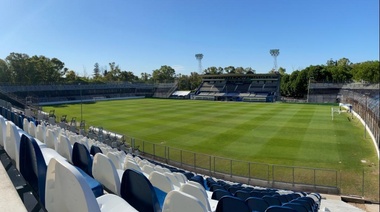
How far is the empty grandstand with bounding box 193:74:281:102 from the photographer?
7620cm

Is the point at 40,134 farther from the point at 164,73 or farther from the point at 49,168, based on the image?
the point at 164,73

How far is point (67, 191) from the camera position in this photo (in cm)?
179

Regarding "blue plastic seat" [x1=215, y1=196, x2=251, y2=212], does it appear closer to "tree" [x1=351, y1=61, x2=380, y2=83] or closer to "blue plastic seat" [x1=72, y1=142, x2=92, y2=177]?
"blue plastic seat" [x1=72, y1=142, x2=92, y2=177]

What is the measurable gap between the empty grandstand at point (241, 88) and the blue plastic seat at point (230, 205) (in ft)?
228

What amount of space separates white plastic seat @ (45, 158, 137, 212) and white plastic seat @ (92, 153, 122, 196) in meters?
1.48

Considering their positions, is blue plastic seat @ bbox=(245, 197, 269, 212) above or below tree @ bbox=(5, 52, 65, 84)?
below

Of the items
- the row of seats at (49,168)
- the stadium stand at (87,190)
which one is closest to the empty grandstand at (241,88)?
the row of seats at (49,168)

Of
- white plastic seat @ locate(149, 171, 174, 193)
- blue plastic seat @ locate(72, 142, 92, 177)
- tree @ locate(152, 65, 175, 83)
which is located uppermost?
tree @ locate(152, 65, 175, 83)

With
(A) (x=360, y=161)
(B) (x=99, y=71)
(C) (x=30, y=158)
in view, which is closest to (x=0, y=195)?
(C) (x=30, y=158)

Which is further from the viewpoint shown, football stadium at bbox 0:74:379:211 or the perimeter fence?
the perimeter fence

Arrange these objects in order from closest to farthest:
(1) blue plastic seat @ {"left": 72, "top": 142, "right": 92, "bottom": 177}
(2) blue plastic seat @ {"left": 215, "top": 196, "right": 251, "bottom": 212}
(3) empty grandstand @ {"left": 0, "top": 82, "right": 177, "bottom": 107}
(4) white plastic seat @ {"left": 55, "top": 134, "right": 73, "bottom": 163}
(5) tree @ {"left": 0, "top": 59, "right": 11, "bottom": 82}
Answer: (2) blue plastic seat @ {"left": 215, "top": 196, "right": 251, "bottom": 212}, (1) blue plastic seat @ {"left": 72, "top": 142, "right": 92, "bottom": 177}, (4) white plastic seat @ {"left": 55, "top": 134, "right": 73, "bottom": 163}, (3) empty grandstand @ {"left": 0, "top": 82, "right": 177, "bottom": 107}, (5) tree @ {"left": 0, "top": 59, "right": 11, "bottom": 82}

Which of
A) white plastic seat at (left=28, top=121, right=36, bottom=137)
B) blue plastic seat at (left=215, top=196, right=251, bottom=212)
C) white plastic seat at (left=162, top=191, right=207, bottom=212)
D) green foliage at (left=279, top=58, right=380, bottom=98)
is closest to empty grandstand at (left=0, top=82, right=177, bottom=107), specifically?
green foliage at (left=279, top=58, right=380, bottom=98)

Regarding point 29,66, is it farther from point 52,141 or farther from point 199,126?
point 52,141

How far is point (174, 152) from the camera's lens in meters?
19.8
